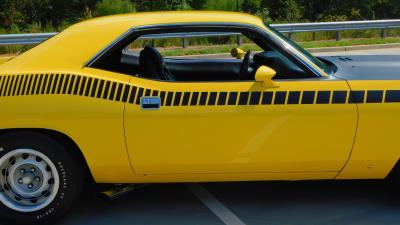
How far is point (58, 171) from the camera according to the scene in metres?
3.67

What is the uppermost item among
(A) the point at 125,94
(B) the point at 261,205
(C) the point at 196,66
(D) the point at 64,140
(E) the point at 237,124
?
(A) the point at 125,94

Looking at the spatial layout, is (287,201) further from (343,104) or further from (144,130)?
(144,130)

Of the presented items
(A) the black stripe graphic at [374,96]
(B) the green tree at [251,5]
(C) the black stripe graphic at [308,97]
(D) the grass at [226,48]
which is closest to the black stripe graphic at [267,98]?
(C) the black stripe graphic at [308,97]

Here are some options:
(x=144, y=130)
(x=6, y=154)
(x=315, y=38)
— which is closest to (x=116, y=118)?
(x=144, y=130)

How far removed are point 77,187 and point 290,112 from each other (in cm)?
160

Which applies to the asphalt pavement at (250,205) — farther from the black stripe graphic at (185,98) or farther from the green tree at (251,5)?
the green tree at (251,5)

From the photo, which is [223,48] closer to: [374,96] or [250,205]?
[250,205]

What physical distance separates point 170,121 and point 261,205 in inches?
41.6

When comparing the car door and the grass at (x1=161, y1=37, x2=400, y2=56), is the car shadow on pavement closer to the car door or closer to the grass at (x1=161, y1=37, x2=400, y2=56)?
the car door

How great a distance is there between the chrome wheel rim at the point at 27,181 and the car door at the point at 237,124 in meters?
0.61

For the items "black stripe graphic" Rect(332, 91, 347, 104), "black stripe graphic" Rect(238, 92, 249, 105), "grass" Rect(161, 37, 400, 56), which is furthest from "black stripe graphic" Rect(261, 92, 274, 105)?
"grass" Rect(161, 37, 400, 56)

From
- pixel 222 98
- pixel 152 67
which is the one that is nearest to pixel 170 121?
pixel 222 98

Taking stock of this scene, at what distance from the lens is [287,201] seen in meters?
4.12

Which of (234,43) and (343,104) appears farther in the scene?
(234,43)
